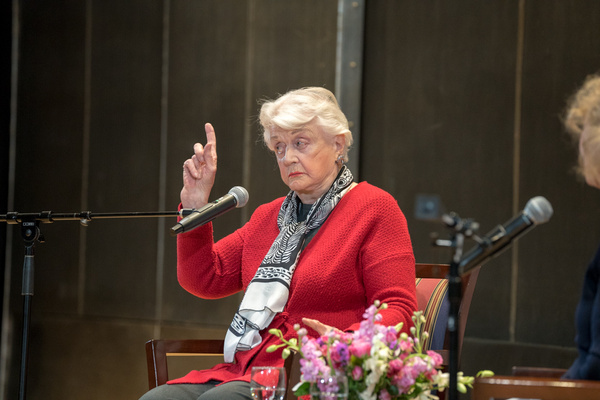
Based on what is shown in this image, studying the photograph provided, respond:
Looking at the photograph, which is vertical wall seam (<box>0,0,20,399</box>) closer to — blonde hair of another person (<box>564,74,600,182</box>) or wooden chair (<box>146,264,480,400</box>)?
wooden chair (<box>146,264,480,400</box>)

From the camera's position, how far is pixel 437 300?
250cm

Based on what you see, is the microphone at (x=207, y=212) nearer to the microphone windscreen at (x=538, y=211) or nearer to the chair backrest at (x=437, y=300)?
the chair backrest at (x=437, y=300)

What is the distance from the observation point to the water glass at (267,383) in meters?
1.68

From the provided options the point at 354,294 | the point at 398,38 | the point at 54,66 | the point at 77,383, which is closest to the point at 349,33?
the point at 398,38

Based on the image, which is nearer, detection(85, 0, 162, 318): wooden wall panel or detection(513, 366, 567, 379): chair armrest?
detection(513, 366, 567, 379): chair armrest

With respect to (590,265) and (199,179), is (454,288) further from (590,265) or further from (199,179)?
(199,179)

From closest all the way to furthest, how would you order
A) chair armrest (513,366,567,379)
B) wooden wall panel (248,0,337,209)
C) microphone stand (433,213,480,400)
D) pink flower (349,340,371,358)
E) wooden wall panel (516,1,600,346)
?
microphone stand (433,213,480,400) → pink flower (349,340,371,358) → chair armrest (513,366,567,379) → wooden wall panel (516,1,600,346) → wooden wall panel (248,0,337,209)

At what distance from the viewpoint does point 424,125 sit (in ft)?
11.3

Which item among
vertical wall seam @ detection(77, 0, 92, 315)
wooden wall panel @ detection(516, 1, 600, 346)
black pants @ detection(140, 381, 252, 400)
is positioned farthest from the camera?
vertical wall seam @ detection(77, 0, 92, 315)

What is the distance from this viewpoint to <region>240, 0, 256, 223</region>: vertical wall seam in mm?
4008

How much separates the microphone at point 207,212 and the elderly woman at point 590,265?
94 cm

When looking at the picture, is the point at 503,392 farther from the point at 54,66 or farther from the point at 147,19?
the point at 54,66

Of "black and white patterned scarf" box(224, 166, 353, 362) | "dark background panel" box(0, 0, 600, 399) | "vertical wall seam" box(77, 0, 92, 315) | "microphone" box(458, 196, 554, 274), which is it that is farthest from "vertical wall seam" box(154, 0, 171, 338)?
"microphone" box(458, 196, 554, 274)

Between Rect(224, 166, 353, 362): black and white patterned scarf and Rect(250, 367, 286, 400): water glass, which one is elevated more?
Rect(224, 166, 353, 362): black and white patterned scarf
